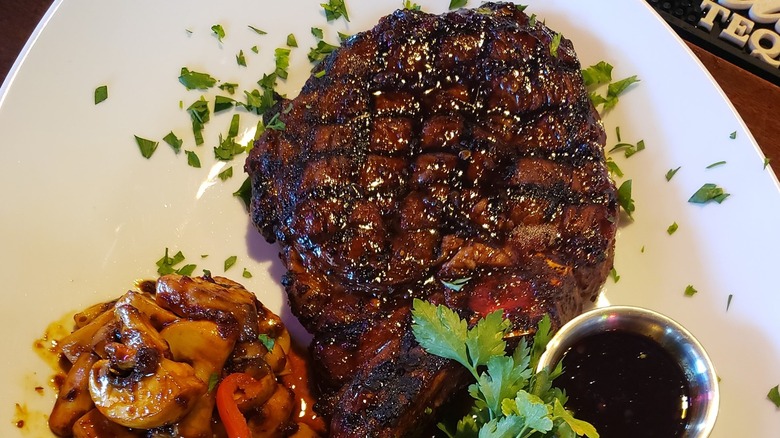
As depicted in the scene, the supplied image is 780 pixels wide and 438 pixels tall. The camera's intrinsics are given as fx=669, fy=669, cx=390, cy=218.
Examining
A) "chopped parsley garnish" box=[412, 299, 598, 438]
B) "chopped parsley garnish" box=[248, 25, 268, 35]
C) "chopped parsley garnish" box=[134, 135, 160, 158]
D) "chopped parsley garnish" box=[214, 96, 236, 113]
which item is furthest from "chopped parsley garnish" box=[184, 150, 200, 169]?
"chopped parsley garnish" box=[412, 299, 598, 438]

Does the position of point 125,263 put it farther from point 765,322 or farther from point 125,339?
point 765,322

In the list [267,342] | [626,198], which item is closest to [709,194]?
[626,198]

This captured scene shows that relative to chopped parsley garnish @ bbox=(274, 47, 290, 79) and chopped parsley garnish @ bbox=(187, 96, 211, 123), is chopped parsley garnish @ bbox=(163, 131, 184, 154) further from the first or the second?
chopped parsley garnish @ bbox=(274, 47, 290, 79)

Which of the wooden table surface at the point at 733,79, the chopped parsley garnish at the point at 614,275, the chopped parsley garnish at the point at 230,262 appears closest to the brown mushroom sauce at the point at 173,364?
the chopped parsley garnish at the point at 230,262

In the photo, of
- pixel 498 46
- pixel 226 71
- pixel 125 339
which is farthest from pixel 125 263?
pixel 498 46

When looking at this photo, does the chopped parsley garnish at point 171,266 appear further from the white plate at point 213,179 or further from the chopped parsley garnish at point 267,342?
the chopped parsley garnish at point 267,342
